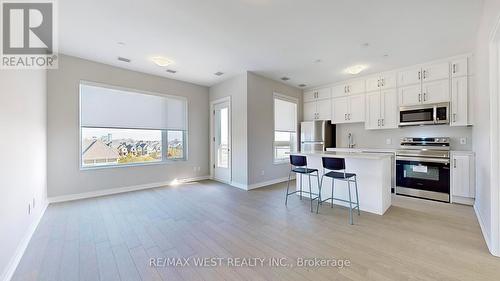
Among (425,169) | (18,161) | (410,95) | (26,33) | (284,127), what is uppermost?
(26,33)

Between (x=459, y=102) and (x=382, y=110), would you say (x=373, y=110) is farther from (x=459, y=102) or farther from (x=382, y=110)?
(x=459, y=102)

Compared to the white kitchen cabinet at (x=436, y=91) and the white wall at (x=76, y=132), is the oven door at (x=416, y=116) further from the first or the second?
the white wall at (x=76, y=132)

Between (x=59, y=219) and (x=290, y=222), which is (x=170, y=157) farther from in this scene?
(x=290, y=222)

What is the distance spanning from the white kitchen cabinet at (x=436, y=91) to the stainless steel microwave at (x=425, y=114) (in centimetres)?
12

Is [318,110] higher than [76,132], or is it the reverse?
[318,110]

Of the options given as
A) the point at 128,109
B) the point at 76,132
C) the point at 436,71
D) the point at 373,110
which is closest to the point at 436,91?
the point at 436,71

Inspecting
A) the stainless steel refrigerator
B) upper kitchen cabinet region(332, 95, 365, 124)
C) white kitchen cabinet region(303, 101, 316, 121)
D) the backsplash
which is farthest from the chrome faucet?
white kitchen cabinet region(303, 101, 316, 121)

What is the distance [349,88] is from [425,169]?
2.61 meters

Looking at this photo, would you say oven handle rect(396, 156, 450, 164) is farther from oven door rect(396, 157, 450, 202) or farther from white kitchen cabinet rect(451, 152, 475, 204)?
white kitchen cabinet rect(451, 152, 475, 204)

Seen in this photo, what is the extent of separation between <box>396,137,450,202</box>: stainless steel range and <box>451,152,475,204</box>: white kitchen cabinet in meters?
0.08

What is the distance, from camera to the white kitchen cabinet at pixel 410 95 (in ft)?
14.6

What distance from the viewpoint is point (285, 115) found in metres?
6.27

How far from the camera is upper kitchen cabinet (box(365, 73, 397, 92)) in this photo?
482 cm

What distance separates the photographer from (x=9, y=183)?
1986 mm
